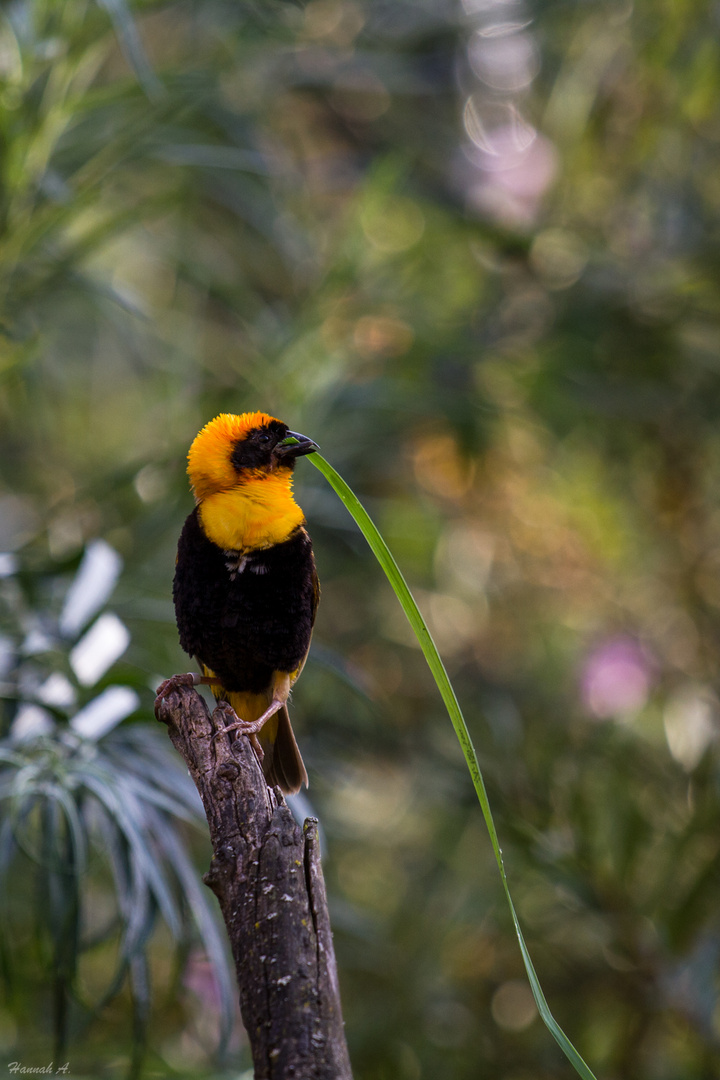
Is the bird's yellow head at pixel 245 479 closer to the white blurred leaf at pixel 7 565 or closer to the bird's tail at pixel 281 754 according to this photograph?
the bird's tail at pixel 281 754

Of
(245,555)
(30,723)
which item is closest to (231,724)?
(245,555)

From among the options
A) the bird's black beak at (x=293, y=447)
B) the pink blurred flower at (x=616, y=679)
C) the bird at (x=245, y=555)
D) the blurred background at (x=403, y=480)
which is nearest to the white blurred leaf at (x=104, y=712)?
the blurred background at (x=403, y=480)

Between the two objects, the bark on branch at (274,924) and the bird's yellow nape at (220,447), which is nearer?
the bark on branch at (274,924)

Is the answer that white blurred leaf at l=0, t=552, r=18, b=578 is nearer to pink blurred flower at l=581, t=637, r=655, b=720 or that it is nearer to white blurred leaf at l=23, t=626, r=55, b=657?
white blurred leaf at l=23, t=626, r=55, b=657

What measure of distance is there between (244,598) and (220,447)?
285 millimetres

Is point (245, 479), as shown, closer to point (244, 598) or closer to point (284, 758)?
point (244, 598)

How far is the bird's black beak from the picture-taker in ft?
5.72

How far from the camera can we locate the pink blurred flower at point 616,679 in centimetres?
357

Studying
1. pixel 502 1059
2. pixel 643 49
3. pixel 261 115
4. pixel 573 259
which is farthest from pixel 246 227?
pixel 502 1059

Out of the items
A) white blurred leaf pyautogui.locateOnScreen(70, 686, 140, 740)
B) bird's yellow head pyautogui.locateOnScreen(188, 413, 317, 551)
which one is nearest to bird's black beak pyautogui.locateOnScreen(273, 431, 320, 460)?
bird's yellow head pyautogui.locateOnScreen(188, 413, 317, 551)

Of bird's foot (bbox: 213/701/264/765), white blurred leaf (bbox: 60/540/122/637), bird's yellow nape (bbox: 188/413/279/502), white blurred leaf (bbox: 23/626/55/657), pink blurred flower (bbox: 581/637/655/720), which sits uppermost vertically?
pink blurred flower (bbox: 581/637/655/720)

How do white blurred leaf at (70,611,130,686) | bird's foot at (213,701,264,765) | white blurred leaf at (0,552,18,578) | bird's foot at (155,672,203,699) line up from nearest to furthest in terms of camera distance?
bird's foot at (213,701,264,765), bird's foot at (155,672,203,699), white blurred leaf at (70,611,130,686), white blurred leaf at (0,552,18,578)

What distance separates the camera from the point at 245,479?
1.78 metres

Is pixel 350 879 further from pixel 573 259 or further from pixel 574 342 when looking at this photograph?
pixel 573 259
